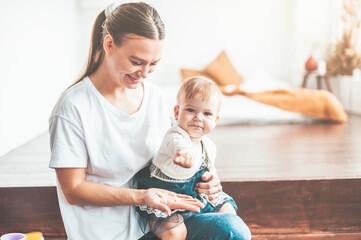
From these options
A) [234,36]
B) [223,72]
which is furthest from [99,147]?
[234,36]

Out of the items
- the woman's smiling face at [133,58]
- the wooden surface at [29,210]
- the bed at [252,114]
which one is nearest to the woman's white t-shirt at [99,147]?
the woman's smiling face at [133,58]

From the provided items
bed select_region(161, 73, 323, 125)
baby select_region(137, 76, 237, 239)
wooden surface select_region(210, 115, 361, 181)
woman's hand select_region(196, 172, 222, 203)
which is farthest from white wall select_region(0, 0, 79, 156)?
woman's hand select_region(196, 172, 222, 203)

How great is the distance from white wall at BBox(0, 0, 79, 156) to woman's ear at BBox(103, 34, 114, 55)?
2.14 metres

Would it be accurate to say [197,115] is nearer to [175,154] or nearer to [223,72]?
[175,154]

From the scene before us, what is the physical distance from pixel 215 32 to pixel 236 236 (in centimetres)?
569

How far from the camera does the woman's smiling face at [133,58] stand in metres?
1.33

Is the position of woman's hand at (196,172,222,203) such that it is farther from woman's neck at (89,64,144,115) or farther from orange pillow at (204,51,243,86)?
orange pillow at (204,51,243,86)

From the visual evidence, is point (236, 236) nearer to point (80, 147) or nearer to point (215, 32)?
point (80, 147)

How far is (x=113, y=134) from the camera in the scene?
149cm

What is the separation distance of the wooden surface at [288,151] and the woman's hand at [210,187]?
25.3 inches

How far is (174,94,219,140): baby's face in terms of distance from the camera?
155cm

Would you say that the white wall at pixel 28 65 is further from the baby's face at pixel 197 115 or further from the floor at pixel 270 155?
the baby's face at pixel 197 115

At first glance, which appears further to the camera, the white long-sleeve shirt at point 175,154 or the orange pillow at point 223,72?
the orange pillow at point 223,72

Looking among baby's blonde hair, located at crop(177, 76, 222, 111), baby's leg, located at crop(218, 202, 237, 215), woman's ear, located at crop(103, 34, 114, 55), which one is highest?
woman's ear, located at crop(103, 34, 114, 55)
